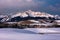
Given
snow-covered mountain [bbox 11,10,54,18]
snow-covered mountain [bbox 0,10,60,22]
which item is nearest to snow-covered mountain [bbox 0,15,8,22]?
snow-covered mountain [bbox 0,10,60,22]

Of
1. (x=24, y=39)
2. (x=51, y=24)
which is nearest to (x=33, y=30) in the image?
(x=51, y=24)

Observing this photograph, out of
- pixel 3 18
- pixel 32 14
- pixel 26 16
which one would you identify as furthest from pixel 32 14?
pixel 3 18

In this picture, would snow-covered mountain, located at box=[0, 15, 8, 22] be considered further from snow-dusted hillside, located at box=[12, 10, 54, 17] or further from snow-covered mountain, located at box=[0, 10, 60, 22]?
snow-dusted hillside, located at box=[12, 10, 54, 17]

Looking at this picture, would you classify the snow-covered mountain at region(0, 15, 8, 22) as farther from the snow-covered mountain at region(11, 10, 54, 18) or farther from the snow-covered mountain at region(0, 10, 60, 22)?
the snow-covered mountain at region(11, 10, 54, 18)

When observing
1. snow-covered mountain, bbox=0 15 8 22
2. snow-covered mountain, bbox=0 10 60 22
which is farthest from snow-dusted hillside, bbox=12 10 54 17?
snow-covered mountain, bbox=0 15 8 22

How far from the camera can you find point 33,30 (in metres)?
4.04

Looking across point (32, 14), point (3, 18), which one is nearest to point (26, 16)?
point (32, 14)

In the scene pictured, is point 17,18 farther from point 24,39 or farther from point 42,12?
point 24,39

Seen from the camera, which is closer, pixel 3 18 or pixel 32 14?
pixel 3 18

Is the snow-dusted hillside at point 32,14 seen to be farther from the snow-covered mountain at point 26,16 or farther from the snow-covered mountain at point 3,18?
the snow-covered mountain at point 3,18

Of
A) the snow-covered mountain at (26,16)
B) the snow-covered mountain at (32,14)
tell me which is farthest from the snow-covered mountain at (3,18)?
the snow-covered mountain at (32,14)

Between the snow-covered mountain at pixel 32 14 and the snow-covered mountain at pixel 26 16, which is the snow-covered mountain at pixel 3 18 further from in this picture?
the snow-covered mountain at pixel 32 14

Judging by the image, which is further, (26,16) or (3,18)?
(26,16)

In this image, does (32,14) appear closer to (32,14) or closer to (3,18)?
(32,14)
